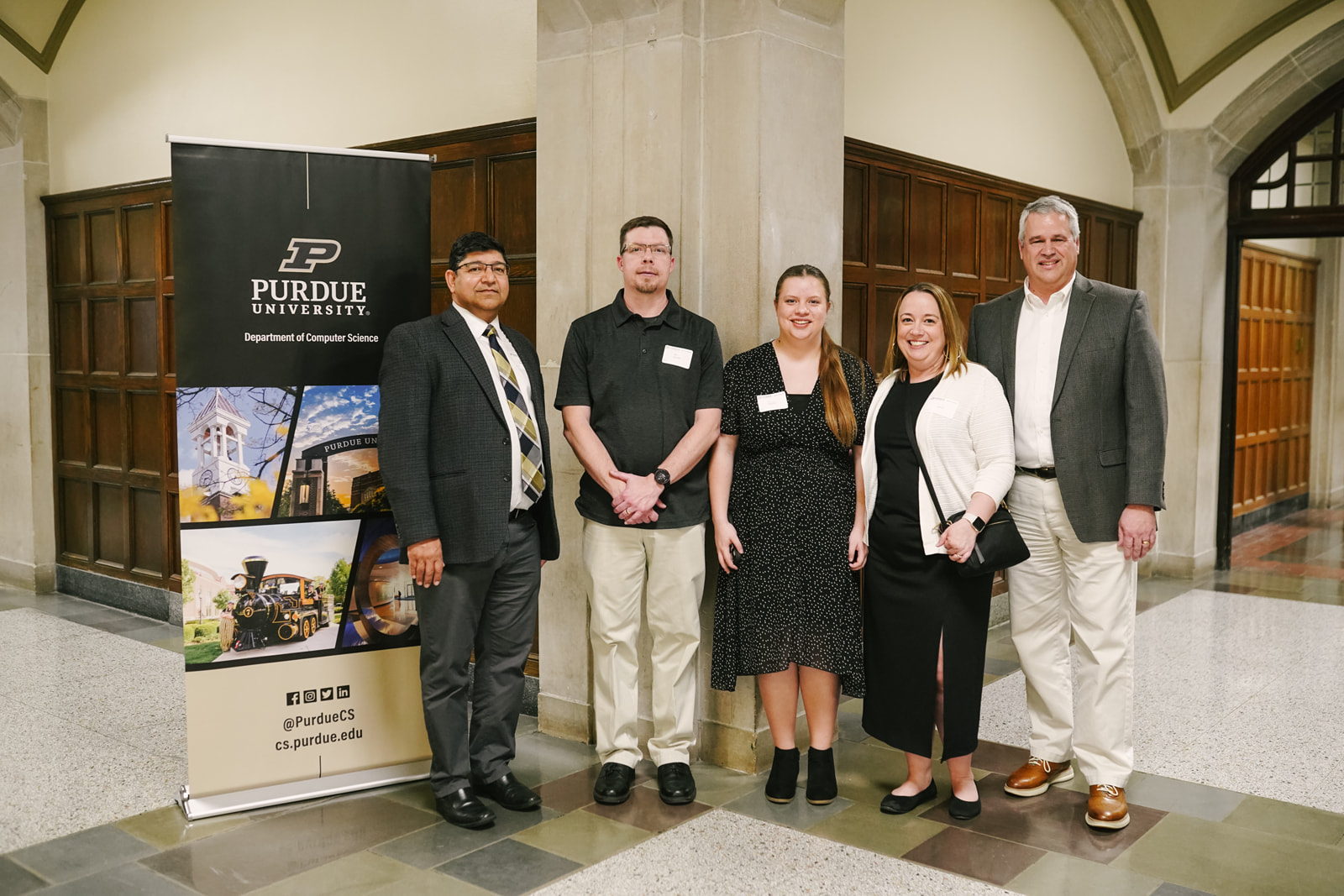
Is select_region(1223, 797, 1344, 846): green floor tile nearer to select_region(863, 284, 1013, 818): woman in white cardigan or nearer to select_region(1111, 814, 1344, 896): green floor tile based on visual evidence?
select_region(1111, 814, 1344, 896): green floor tile

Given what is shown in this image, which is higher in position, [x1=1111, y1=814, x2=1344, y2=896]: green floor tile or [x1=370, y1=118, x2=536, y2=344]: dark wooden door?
[x1=370, y1=118, x2=536, y2=344]: dark wooden door

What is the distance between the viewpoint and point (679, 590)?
3.69 metres

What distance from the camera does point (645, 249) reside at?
3557 mm

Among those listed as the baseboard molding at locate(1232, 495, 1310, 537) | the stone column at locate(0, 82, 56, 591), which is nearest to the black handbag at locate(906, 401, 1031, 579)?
the stone column at locate(0, 82, 56, 591)

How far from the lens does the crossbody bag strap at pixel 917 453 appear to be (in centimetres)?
329

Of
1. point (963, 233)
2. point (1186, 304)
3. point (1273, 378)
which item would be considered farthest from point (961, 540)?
point (1273, 378)

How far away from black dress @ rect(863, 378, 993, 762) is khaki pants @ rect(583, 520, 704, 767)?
624 millimetres

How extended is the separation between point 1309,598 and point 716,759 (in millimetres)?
4696

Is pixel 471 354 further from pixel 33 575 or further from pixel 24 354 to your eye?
pixel 33 575

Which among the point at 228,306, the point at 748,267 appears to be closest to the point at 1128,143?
the point at 748,267

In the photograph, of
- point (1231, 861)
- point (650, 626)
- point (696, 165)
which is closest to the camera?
point (1231, 861)

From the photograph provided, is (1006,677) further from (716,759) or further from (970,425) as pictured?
(970,425)

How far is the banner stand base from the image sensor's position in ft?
11.5

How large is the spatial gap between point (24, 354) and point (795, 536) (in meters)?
5.82
